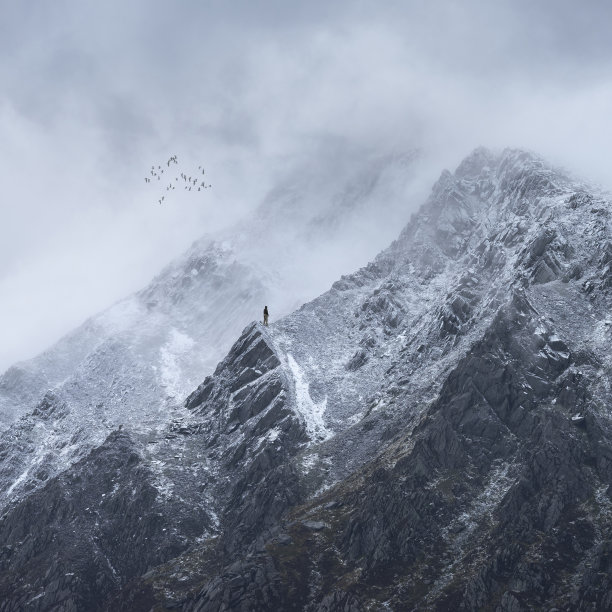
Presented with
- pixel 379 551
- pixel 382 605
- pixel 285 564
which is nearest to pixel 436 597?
pixel 382 605

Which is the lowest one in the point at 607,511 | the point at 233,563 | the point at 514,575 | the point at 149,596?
the point at 149,596

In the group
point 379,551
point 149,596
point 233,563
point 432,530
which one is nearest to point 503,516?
point 432,530

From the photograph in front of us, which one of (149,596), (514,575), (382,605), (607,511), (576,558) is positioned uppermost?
(607,511)

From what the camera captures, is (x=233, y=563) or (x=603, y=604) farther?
(x=233, y=563)

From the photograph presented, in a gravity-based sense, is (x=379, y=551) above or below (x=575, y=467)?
below

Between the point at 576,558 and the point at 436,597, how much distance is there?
30.2m

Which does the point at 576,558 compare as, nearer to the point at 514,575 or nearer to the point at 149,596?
the point at 514,575

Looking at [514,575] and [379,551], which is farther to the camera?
[379,551]

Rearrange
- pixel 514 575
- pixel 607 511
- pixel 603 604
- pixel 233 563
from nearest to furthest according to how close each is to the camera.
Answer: pixel 603 604 < pixel 514 575 < pixel 607 511 < pixel 233 563

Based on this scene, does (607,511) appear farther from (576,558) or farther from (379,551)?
(379,551)

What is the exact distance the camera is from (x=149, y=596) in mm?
199625

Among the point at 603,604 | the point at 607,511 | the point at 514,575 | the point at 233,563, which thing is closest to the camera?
the point at 603,604

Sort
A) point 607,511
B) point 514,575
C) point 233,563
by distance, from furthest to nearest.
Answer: point 233,563 < point 607,511 < point 514,575

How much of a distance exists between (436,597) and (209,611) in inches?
1919
